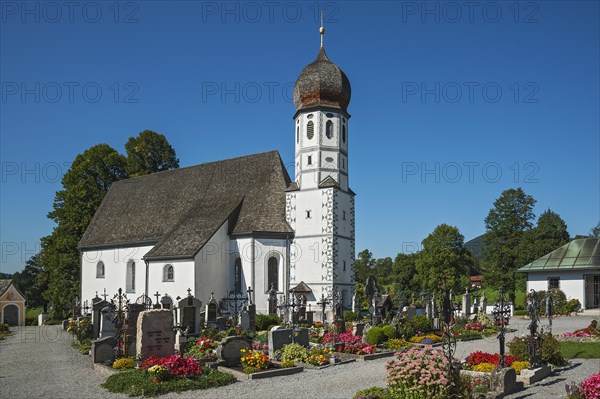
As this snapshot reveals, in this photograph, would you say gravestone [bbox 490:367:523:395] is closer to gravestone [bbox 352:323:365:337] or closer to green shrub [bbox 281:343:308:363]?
green shrub [bbox 281:343:308:363]

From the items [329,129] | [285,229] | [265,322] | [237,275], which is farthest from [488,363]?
[329,129]

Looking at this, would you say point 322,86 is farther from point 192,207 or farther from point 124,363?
point 124,363

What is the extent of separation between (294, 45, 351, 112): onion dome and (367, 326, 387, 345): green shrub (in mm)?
18632

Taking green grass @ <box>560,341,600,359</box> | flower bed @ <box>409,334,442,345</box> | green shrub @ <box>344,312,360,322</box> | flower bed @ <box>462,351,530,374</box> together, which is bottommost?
green shrub @ <box>344,312,360,322</box>

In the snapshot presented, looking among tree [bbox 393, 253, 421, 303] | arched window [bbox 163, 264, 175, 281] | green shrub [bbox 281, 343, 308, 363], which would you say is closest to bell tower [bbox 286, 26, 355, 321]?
arched window [bbox 163, 264, 175, 281]

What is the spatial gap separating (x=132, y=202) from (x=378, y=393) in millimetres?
38385

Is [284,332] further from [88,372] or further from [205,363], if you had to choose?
[88,372]

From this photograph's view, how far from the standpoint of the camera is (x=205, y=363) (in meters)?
17.8

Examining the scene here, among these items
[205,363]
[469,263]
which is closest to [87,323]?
[205,363]

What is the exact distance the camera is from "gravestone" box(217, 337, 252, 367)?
1794 centimetres

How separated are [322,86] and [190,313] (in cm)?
1799

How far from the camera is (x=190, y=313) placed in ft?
84.5

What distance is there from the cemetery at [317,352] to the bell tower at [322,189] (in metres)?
7.77

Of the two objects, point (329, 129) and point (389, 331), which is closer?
point (389, 331)
